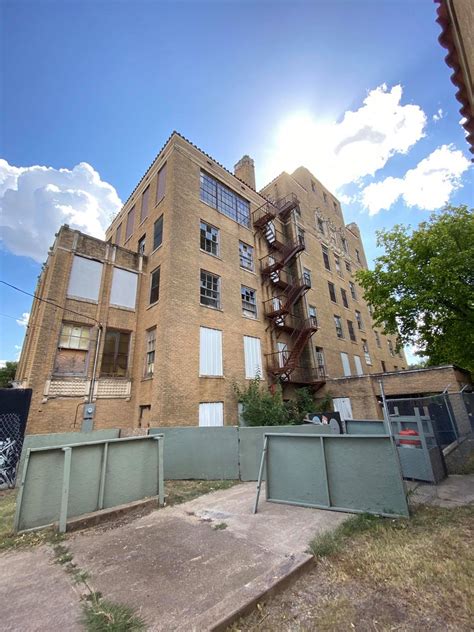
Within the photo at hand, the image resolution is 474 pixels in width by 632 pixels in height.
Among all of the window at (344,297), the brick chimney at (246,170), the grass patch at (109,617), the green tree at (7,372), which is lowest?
the grass patch at (109,617)

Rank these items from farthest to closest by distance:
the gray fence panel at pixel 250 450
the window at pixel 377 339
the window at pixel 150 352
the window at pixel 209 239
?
the window at pixel 377 339 < the window at pixel 209 239 < the window at pixel 150 352 < the gray fence panel at pixel 250 450

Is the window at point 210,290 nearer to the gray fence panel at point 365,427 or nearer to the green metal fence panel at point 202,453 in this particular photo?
the green metal fence panel at point 202,453

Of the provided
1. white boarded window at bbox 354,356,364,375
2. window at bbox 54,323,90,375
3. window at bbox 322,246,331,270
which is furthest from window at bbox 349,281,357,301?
window at bbox 54,323,90,375

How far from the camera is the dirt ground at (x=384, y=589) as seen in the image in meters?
2.70

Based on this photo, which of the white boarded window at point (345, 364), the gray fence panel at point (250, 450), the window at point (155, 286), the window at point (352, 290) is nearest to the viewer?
the gray fence panel at point (250, 450)

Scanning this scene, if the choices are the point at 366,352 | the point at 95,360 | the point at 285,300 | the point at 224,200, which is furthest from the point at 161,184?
the point at 366,352

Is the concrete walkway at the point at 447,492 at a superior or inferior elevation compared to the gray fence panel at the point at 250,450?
inferior

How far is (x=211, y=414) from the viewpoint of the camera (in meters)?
14.0

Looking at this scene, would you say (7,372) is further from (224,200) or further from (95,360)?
(224,200)

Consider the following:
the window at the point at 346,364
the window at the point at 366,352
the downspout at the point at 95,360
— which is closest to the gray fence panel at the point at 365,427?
the downspout at the point at 95,360

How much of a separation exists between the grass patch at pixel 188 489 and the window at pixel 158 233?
12745 millimetres

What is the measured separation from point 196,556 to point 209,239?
16159mm

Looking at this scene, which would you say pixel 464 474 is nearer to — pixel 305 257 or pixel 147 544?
pixel 147 544

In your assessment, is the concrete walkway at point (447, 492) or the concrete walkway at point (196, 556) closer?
the concrete walkway at point (196, 556)
